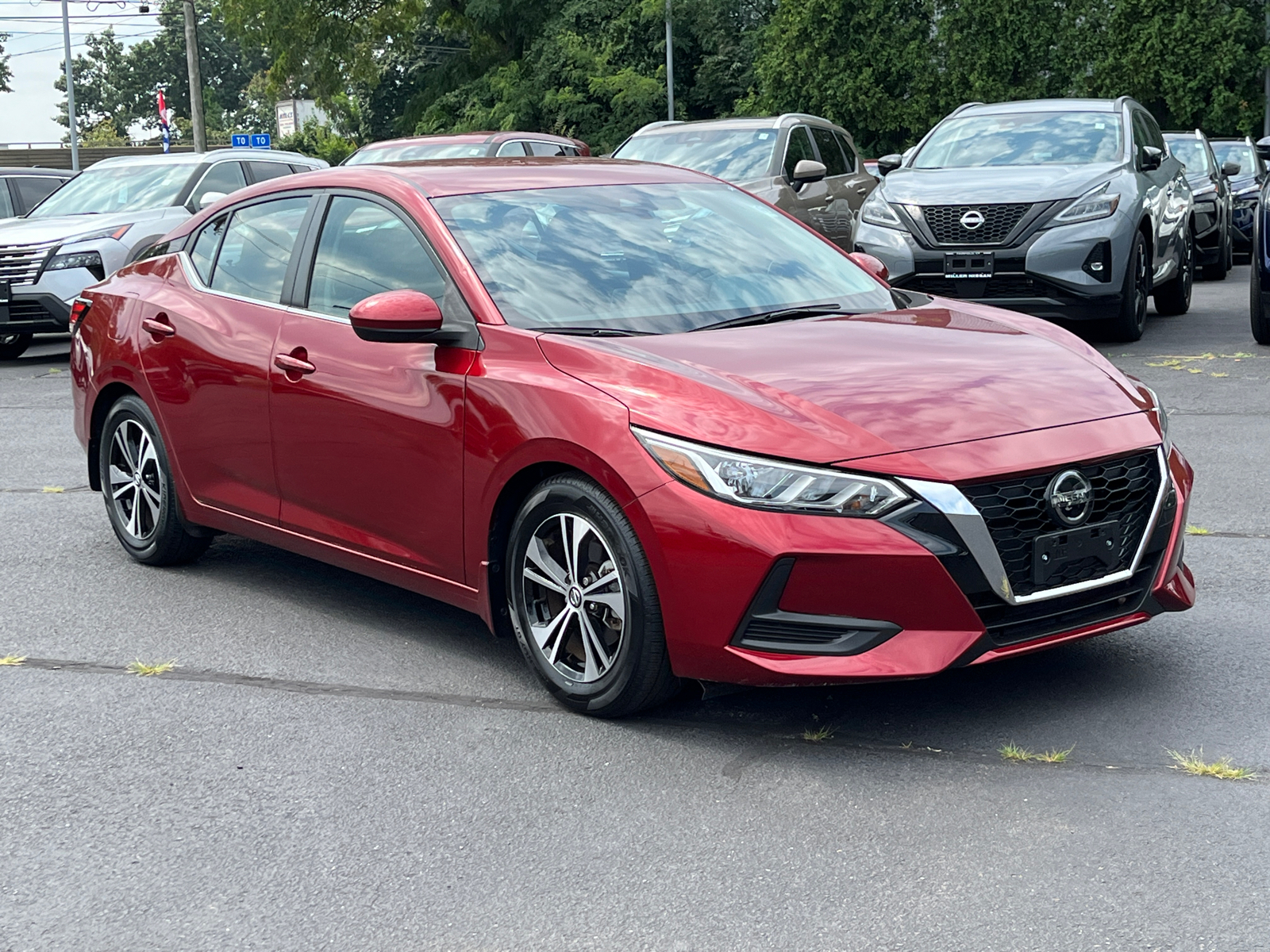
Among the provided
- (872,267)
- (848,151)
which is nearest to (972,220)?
(848,151)

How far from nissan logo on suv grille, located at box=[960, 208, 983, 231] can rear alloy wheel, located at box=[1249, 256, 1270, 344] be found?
6.34 feet

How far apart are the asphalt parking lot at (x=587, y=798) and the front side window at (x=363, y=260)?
45.0 inches

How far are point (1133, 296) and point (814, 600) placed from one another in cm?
870

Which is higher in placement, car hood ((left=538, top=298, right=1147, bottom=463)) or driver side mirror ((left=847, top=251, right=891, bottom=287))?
driver side mirror ((left=847, top=251, right=891, bottom=287))

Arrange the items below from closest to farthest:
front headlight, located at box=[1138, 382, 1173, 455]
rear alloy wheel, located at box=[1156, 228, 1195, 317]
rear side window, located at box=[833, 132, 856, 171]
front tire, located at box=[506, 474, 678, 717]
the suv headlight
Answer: front tire, located at box=[506, 474, 678, 717] → front headlight, located at box=[1138, 382, 1173, 455] → the suv headlight → rear alloy wheel, located at box=[1156, 228, 1195, 317] → rear side window, located at box=[833, 132, 856, 171]

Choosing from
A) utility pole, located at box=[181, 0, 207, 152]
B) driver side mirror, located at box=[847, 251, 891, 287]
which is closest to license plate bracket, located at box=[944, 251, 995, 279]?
driver side mirror, located at box=[847, 251, 891, 287]

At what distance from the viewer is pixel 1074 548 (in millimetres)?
4285

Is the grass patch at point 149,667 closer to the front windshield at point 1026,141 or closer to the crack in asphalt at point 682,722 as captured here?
the crack in asphalt at point 682,722

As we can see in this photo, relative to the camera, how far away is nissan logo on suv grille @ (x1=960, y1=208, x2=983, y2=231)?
1161 centimetres

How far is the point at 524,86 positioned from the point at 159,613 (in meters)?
47.0

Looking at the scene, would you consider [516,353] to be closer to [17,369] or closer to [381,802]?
[381,802]

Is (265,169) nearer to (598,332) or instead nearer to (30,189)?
(30,189)

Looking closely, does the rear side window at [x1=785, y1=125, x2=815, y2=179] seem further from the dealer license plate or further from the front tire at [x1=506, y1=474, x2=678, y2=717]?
the front tire at [x1=506, y1=474, x2=678, y2=717]

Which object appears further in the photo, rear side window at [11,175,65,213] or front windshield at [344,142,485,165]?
rear side window at [11,175,65,213]
